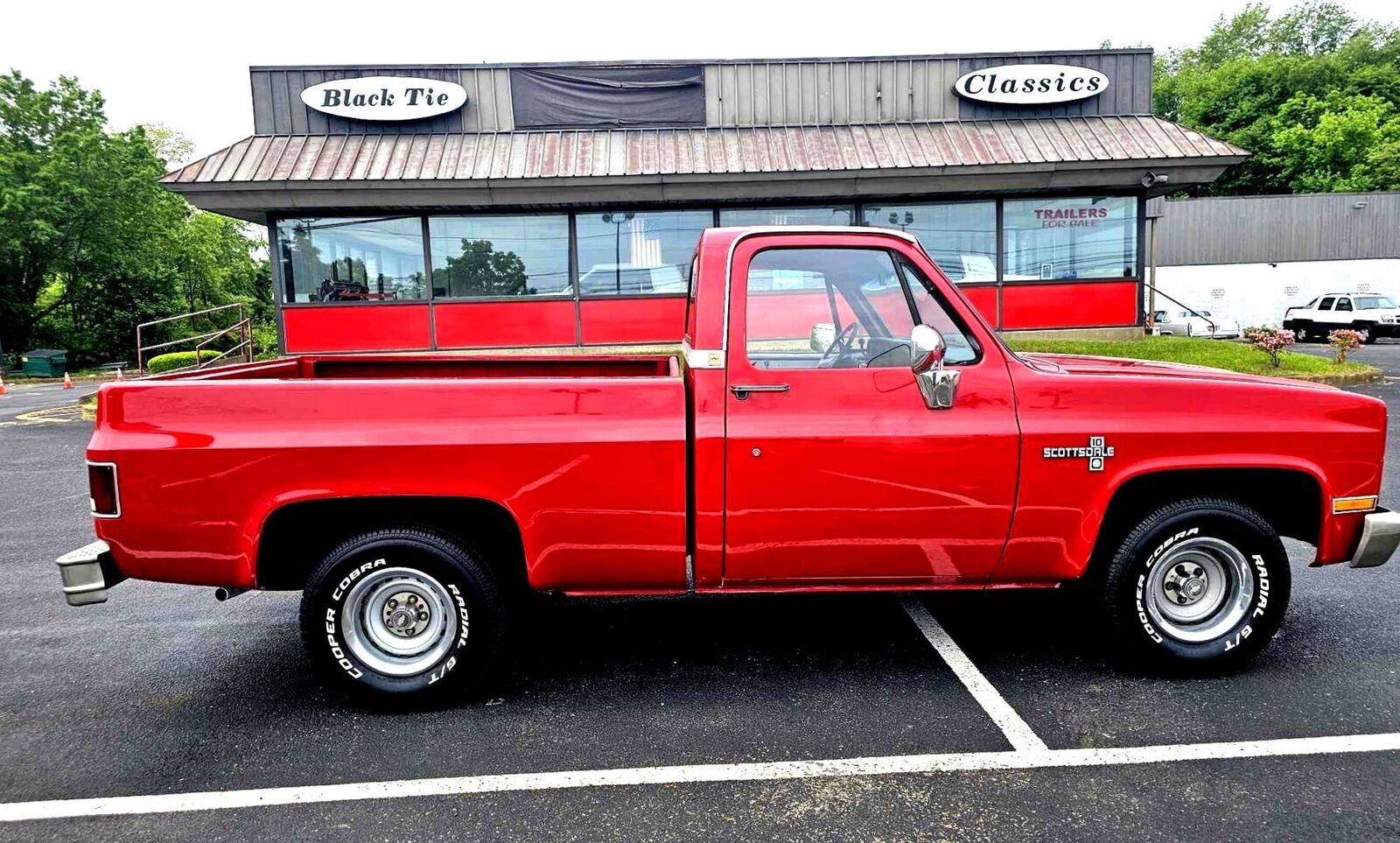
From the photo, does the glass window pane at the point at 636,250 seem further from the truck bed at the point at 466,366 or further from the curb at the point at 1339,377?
the curb at the point at 1339,377

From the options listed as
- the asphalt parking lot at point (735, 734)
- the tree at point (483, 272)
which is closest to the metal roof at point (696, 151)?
the tree at point (483, 272)

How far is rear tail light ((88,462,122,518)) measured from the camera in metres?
3.31

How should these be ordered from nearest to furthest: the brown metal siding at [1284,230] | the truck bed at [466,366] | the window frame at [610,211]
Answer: the truck bed at [466,366] < the window frame at [610,211] < the brown metal siding at [1284,230]

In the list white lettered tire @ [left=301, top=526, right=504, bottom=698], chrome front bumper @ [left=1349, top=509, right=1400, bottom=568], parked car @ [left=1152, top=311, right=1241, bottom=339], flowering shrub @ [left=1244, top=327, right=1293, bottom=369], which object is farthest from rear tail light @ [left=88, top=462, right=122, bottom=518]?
parked car @ [left=1152, top=311, right=1241, bottom=339]

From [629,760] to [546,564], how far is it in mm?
879

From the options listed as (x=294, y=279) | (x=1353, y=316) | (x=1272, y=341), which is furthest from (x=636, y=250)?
(x=1353, y=316)

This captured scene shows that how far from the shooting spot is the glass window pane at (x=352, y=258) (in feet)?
47.8

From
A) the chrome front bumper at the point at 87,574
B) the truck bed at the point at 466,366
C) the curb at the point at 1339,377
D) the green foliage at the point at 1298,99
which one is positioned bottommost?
the curb at the point at 1339,377

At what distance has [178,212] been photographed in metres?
39.3

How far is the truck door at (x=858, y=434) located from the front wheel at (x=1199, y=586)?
63cm

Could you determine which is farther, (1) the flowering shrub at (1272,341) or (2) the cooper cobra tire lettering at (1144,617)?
(1) the flowering shrub at (1272,341)

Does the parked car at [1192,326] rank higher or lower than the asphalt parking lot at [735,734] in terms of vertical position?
higher

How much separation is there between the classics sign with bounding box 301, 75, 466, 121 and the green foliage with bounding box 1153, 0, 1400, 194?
40.1m

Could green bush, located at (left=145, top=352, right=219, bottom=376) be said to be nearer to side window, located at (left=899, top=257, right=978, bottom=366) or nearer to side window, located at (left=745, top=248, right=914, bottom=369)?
side window, located at (left=745, top=248, right=914, bottom=369)
